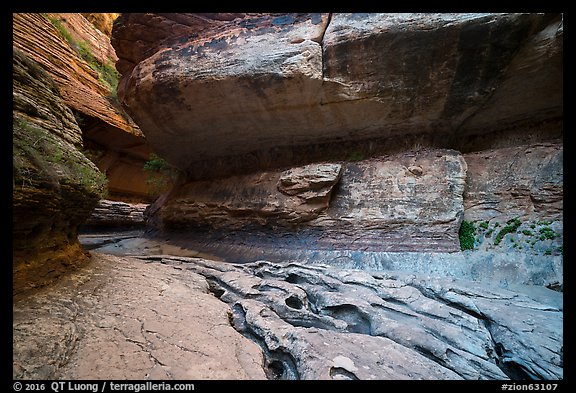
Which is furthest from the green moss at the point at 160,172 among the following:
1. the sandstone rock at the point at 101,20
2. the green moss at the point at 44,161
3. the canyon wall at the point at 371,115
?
the sandstone rock at the point at 101,20

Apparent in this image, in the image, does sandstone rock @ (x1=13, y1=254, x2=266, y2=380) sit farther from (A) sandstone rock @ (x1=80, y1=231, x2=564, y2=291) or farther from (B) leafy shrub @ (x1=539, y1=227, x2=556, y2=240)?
(B) leafy shrub @ (x1=539, y1=227, x2=556, y2=240)

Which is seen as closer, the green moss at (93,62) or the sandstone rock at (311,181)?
the sandstone rock at (311,181)

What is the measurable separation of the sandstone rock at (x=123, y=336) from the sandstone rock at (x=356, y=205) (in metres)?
4.59

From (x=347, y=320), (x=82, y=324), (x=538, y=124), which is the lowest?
(x=347, y=320)

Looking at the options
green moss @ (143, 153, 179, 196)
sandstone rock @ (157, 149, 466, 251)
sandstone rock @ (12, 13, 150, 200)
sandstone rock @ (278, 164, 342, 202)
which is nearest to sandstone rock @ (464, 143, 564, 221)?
sandstone rock @ (157, 149, 466, 251)

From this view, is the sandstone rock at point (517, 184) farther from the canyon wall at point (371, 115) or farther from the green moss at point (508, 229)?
the green moss at point (508, 229)

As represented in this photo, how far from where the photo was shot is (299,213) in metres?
7.75

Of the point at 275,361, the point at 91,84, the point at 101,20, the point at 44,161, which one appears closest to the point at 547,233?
the point at 275,361

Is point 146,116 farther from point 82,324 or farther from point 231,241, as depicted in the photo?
point 82,324

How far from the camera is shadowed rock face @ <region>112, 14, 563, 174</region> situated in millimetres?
5750

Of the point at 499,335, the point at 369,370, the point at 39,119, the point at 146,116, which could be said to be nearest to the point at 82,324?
the point at 369,370

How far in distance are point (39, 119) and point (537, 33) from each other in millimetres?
9473

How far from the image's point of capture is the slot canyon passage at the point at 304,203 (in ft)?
8.01

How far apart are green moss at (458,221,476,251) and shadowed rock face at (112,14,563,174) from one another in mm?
2859
